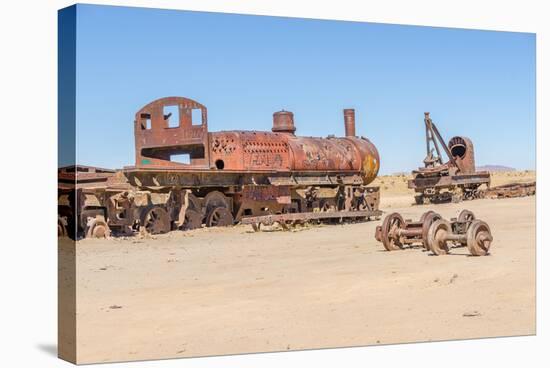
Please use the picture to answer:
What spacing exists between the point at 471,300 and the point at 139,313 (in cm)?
451

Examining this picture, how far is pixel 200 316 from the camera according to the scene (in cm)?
996

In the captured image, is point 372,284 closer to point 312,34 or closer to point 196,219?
point 312,34

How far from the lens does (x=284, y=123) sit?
18.4 meters

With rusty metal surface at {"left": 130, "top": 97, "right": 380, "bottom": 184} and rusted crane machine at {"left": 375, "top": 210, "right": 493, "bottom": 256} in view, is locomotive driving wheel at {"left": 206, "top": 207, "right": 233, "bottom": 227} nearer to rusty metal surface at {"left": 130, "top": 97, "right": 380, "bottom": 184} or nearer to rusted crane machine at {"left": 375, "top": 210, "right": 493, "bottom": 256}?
rusty metal surface at {"left": 130, "top": 97, "right": 380, "bottom": 184}

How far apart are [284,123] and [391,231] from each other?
479cm

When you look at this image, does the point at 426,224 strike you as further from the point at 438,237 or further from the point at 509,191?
the point at 509,191

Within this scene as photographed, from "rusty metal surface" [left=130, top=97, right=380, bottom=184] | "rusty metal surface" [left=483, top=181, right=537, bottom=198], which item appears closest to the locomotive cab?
"rusty metal surface" [left=130, top=97, right=380, bottom=184]

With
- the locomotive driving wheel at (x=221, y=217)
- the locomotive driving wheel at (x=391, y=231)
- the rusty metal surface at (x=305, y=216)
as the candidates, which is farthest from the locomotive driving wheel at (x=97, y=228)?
the locomotive driving wheel at (x=391, y=231)

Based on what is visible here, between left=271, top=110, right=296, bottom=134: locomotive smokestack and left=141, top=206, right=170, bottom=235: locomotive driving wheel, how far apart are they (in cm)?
300

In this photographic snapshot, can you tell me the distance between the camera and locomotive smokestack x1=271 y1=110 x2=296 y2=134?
17947 mm

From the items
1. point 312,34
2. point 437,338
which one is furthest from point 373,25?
point 437,338

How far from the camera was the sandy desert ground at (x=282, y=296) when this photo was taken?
9.53 meters

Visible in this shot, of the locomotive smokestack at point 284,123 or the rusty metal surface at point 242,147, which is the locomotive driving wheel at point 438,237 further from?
the locomotive smokestack at point 284,123

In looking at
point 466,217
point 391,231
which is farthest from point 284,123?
point 466,217
